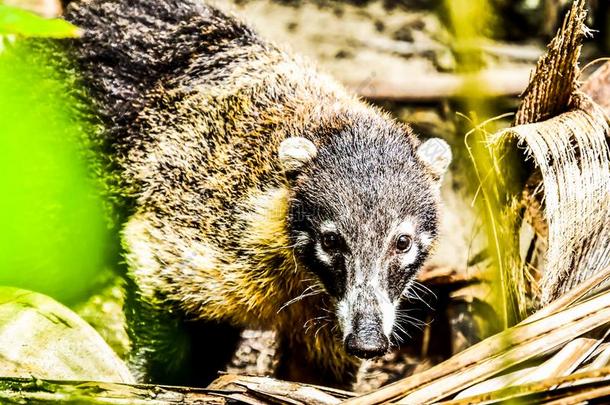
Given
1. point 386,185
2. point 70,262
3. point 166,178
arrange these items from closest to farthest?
point 386,185, point 166,178, point 70,262

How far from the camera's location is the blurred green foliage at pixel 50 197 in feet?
16.0

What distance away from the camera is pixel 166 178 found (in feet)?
16.1

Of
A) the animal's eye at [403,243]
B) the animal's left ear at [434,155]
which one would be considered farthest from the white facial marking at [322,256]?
the animal's left ear at [434,155]

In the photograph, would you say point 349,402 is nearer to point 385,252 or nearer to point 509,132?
point 385,252

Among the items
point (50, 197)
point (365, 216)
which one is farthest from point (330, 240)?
point (50, 197)

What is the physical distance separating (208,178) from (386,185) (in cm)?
123

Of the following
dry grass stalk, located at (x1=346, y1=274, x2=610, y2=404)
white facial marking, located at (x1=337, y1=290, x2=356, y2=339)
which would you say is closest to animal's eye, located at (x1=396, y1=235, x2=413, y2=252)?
white facial marking, located at (x1=337, y1=290, x2=356, y2=339)

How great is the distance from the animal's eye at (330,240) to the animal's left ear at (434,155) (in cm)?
74

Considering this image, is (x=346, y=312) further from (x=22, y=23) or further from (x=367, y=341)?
(x=22, y=23)

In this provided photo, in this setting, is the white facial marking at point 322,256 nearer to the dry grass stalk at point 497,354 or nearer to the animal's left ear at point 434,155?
the animal's left ear at point 434,155

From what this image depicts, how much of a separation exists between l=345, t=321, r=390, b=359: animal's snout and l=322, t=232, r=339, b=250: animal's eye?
1.53ft

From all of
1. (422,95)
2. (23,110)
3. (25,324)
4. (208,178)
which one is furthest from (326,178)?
(422,95)

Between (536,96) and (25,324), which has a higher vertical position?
(536,96)

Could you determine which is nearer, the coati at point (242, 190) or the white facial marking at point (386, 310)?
the white facial marking at point (386, 310)
